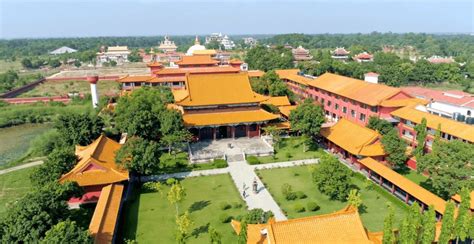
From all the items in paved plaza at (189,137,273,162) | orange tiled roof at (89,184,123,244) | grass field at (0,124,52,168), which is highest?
orange tiled roof at (89,184,123,244)

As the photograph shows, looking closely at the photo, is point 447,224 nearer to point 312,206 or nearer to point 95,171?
point 312,206

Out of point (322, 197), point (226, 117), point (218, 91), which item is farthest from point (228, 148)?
point (322, 197)

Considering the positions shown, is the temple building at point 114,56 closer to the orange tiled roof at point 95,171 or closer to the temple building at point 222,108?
the temple building at point 222,108

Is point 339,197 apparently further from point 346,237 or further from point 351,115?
point 351,115

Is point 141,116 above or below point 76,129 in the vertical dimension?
above

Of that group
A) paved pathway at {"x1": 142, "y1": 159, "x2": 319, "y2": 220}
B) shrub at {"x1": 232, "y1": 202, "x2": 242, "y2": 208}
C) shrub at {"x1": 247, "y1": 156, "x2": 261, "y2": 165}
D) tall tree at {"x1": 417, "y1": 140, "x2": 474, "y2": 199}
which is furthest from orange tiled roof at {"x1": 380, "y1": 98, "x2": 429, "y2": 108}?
shrub at {"x1": 232, "y1": 202, "x2": 242, "y2": 208}

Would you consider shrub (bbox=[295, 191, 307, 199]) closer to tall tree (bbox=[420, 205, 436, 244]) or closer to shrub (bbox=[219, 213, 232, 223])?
shrub (bbox=[219, 213, 232, 223])
